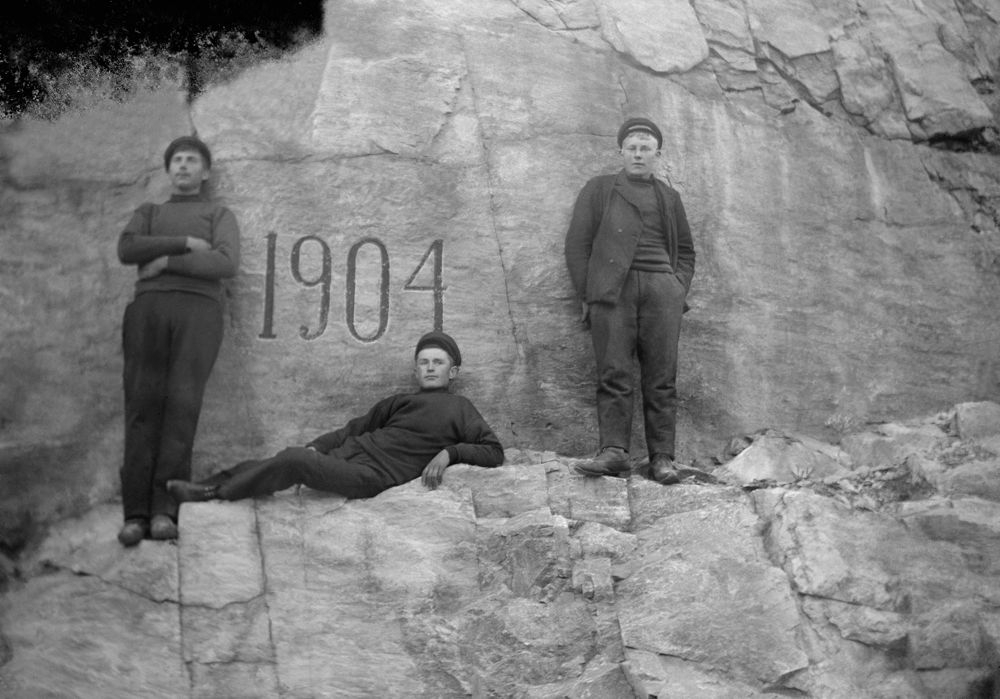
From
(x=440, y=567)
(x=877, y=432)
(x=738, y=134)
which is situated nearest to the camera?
(x=440, y=567)

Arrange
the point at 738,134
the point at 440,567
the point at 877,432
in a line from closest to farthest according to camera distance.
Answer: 1. the point at 440,567
2. the point at 877,432
3. the point at 738,134

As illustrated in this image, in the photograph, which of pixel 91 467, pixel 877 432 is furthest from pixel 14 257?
pixel 877 432

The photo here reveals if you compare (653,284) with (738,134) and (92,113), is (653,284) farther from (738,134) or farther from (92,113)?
(92,113)

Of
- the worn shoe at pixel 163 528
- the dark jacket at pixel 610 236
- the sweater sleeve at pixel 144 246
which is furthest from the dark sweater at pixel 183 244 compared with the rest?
the dark jacket at pixel 610 236

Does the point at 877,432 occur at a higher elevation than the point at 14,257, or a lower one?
lower

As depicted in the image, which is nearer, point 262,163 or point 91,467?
point 91,467

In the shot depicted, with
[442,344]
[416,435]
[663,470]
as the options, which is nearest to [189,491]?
[416,435]

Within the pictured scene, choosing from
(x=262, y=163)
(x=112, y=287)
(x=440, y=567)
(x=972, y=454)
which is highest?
(x=262, y=163)

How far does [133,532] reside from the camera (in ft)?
23.1

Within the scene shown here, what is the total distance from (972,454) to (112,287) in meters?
4.28

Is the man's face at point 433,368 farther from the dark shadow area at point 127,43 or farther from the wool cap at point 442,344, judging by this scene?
the dark shadow area at point 127,43

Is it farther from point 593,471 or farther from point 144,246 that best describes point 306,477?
point 144,246

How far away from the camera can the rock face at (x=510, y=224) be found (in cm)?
776

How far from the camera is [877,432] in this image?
8.03 m
